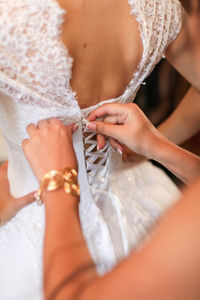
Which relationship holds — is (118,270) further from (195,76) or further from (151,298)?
(195,76)

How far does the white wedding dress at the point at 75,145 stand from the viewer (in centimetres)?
56

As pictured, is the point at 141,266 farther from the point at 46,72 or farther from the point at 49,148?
the point at 46,72

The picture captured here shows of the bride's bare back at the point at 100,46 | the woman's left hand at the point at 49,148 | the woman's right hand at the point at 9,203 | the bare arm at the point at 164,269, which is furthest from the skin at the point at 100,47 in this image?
the bare arm at the point at 164,269

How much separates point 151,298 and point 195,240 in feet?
0.22

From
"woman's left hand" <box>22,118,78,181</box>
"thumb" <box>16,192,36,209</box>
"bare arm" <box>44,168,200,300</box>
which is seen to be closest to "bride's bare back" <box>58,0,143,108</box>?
"woman's left hand" <box>22,118,78,181</box>

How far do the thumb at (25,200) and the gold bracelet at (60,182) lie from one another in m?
0.26

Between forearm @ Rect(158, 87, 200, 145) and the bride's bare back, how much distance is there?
0.32 m

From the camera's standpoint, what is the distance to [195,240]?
30 centimetres

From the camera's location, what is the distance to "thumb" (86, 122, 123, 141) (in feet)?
2.28

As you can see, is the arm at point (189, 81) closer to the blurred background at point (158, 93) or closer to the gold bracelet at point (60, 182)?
the blurred background at point (158, 93)

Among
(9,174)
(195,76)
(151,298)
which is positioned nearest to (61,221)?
(151,298)

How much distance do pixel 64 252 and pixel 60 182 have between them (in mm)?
113

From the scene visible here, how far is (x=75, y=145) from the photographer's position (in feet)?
2.41

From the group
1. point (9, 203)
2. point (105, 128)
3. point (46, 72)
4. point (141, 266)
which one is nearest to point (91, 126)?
point (105, 128)
